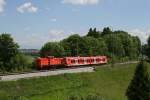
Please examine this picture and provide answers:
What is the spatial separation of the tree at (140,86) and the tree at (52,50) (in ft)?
238

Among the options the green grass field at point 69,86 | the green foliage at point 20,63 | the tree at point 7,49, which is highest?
the tree at point 7,49

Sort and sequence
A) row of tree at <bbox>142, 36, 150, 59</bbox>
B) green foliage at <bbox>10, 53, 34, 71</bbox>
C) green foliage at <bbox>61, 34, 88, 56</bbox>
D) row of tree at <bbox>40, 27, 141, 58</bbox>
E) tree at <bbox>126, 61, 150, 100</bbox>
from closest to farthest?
tree at <bbox>126, 61, 150, 100</bbox>
green foliage at <bbox>10, 53, 34, 71</bbox>
row of tree at <bbox>40, 27, 141, 58</bbox>
green foliage at <bbox>61, 34, 88, 56</bbox>
row of tree at <bbox>142, 36, 150, 59</bbox>

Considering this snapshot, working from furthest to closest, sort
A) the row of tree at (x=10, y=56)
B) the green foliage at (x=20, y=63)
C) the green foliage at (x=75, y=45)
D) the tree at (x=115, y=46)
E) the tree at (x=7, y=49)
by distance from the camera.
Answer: the tree at (x=115, y=46) < the green foliage at (x=75, y=45) < the tree at (x=7, y=49) < the row of tree at (x=10, y=56) < the green foliage at (x=20, y=63)

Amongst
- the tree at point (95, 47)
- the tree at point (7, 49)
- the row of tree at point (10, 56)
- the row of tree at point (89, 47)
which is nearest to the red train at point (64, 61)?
the row of tree at point (10, 56)

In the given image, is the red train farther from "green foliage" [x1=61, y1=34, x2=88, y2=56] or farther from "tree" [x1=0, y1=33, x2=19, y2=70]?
"green foliage" [x1=61, y1=34, x2=88, y2=56]

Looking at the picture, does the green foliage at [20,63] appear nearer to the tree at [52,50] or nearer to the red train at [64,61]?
the red train at [64,61]

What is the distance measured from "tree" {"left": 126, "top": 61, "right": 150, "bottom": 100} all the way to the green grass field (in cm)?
1071

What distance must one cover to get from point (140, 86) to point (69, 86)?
17702mm

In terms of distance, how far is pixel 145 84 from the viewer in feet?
116

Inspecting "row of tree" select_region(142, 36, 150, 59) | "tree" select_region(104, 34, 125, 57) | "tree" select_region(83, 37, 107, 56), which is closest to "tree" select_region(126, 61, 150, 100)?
"tree" select_region(83, 37, 107, 56)

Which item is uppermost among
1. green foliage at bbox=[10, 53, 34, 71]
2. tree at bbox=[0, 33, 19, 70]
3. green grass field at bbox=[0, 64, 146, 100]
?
tree at bbox=[0, 33, 19, 70]

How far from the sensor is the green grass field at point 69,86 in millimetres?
45594

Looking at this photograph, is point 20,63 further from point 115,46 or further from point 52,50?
point 115,46

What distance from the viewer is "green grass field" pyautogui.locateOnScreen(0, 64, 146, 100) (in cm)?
4559
